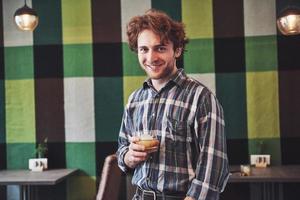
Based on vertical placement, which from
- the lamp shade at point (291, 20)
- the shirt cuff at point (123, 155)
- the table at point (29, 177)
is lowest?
the table at point (29, 177)

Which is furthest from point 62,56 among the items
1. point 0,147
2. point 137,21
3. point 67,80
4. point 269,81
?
point 137,21

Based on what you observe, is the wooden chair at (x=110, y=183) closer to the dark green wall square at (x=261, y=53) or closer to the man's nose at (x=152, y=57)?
the man's nose at (x=152, y=57)

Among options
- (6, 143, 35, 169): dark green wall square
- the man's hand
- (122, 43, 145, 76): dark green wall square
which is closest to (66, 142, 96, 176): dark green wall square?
(6, 143, 35, 169): dark green wall square

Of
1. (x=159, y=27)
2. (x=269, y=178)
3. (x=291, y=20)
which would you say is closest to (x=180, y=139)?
(x=159, y=27)

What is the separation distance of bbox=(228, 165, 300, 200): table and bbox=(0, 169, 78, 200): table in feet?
4.58

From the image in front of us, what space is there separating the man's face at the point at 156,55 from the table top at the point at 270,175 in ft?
5.90

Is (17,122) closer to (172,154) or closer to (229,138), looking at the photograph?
Result: (229,138)

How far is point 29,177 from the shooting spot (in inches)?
146

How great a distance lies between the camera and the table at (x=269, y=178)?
341cm

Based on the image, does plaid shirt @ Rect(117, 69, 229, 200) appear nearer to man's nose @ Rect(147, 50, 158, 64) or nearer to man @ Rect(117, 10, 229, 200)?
man @ Rect(117, 10, 229, 200)

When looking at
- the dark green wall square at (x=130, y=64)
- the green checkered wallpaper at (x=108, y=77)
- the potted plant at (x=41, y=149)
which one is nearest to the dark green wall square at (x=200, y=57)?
the green checkered wallpaper at (x=108, y=77)

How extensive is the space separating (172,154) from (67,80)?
2.66 meters

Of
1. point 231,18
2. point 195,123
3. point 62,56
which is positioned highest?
point 231,18

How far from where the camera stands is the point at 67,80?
4285 millimetres
